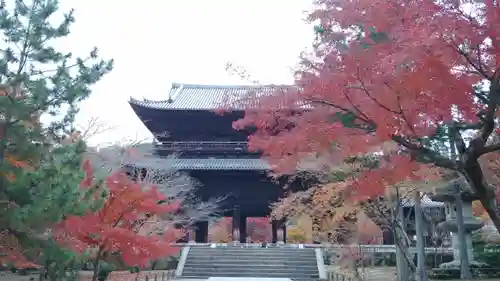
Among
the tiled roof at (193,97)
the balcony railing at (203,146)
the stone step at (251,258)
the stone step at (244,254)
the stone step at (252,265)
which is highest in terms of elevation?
the tiled roof at (193,97)

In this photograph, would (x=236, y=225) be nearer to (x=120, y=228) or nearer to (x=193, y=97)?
(x=193, y=97)

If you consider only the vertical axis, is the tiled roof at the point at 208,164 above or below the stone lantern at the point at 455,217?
above

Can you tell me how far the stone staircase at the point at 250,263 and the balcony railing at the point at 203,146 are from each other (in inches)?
209

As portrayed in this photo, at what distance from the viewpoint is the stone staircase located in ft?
61.3

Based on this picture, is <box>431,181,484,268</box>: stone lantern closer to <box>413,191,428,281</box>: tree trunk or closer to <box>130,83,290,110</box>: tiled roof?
<box>413,191,428,281</box>: tree trunk

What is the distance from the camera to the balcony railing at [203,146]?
24188mm

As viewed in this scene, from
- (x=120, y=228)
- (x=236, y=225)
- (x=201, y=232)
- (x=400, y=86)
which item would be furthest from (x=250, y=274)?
(x=400, y=86)

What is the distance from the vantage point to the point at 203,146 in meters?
24.6

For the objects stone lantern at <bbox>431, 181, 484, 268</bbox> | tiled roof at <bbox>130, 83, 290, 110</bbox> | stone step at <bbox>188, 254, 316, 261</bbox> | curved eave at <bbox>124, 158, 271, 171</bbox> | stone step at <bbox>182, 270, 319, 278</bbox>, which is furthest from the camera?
tiled roof at <bbox>130, 83, 290, 110</bbox>

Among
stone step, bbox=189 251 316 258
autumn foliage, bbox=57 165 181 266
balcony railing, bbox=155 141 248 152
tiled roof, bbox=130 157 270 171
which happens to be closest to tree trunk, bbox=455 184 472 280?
stone step, bbox=189 251 316 258

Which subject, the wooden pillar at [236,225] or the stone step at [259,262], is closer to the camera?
the stone step at [259,262]

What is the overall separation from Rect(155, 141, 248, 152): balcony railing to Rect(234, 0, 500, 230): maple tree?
16.6 metres

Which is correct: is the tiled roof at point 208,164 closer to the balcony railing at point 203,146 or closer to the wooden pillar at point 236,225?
the balcony railing at point 203,146

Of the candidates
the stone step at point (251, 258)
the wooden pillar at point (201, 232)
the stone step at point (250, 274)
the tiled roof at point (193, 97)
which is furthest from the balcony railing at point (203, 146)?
the stone step at point (250, 274)
